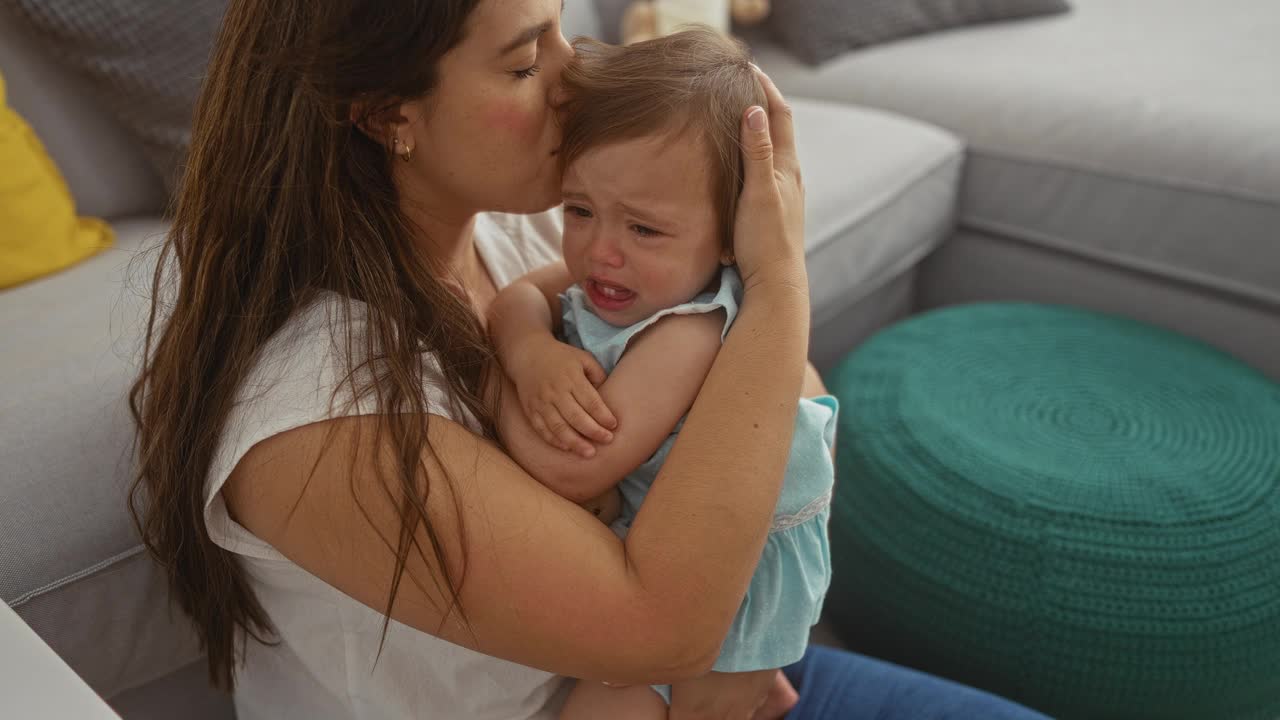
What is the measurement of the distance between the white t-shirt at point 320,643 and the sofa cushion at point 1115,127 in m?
1.58

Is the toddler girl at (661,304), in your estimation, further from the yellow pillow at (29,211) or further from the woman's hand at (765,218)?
the yellow pillow at (29,211)

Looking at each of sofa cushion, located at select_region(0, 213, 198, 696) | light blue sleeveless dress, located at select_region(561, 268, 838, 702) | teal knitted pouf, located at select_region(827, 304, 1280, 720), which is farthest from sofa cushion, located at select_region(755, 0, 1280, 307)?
sofa cushion, located at select_region(0, 213, 198, 696)

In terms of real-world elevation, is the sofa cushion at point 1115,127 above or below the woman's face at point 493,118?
below

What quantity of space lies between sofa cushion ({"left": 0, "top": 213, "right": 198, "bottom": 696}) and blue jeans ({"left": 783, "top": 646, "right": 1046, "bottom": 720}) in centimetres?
70

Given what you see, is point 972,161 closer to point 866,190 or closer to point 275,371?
point 866,190

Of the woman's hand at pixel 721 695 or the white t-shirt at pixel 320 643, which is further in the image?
the woman's hand at pixel 721 695

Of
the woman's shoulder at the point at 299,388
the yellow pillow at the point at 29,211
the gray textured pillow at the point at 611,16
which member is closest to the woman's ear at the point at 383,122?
the woman's shoulder at the point at 299,388

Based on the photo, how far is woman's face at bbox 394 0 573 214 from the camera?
2.69ft

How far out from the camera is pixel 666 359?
89cm

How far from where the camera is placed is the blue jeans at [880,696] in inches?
42.0

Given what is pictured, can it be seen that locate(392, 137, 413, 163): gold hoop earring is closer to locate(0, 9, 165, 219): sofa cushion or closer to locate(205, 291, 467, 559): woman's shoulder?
locate(205, 291, 467, 559): woman's shoulder

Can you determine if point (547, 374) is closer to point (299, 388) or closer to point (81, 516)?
point (299, 388)

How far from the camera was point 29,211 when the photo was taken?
139cm

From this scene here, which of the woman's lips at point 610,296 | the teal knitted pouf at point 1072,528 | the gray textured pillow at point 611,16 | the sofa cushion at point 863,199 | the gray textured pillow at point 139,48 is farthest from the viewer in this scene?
the gray textured pillow at point 611,16
